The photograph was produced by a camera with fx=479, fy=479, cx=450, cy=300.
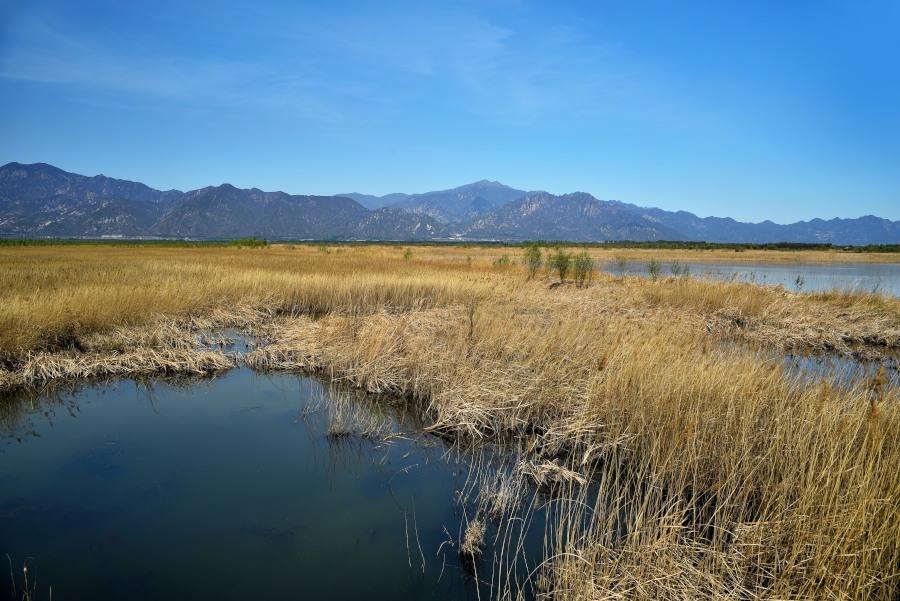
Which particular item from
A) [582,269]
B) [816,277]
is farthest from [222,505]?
[816,277]

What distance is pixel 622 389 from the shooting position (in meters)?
7.21

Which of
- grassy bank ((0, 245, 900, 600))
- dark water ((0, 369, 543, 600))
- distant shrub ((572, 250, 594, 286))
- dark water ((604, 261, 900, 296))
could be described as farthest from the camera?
distant shrub ((572, 250, 594, 286))

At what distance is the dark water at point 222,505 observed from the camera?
14.8ft

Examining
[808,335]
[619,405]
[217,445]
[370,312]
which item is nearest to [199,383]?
[217,445]

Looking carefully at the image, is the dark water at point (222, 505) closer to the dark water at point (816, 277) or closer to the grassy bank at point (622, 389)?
the grassy bank at point (622, 389)

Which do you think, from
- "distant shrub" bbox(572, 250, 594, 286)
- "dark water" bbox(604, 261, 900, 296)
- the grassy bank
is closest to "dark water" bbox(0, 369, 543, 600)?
the grassy bank

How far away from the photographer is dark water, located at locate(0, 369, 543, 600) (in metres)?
4.51

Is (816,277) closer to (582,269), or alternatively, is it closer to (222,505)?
(582,269)

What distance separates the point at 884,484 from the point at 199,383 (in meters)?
11.4

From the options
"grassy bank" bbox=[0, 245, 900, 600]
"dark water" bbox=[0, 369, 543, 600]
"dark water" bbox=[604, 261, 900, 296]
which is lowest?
"dark water" bbox=[0, 369, 543, 600]

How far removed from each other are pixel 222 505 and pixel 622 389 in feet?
18.5

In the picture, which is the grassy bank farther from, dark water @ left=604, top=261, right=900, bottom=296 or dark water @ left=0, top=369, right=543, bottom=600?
dark water @ left=604, top=261, right=900, bottom=296

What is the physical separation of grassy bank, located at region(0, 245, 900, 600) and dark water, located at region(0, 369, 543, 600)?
1100 mm

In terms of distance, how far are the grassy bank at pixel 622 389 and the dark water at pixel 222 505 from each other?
1.10 metres
